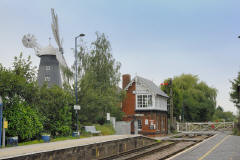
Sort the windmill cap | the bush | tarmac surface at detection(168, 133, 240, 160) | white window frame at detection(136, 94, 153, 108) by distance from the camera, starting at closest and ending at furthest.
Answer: tarmac surface at detection(168, 133, 240, 160) < the bush < white window frame at detection(136, 94, 153, 108) < the windmill cap

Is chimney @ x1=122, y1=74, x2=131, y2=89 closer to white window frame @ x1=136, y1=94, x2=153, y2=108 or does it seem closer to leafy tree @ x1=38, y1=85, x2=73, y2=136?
white window frame @ x1=136, y1=94, x2=153, y2=108

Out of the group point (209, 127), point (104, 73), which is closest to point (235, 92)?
point (209, 127)

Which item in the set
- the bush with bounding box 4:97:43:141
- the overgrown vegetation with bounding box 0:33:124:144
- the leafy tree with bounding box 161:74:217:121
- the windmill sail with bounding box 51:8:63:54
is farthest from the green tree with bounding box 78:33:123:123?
the leafy tree with bounding box 161:74:217:121

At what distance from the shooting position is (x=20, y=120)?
21.0m

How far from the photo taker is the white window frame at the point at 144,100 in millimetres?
47406

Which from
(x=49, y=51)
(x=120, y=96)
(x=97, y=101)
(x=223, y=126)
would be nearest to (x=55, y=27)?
(x=49, y=51)

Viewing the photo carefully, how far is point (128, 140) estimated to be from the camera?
910 inches

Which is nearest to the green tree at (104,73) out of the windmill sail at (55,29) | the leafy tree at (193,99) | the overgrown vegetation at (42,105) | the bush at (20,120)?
the overgrown vegetation at (42,105)

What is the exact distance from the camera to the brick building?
46594 mm

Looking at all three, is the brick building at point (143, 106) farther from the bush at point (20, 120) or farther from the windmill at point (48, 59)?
the bush at point (20, 120)

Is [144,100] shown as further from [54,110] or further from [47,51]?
[54,110]

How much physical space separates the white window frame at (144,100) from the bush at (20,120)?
1051 inches

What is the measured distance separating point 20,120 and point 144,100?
94.5 feet

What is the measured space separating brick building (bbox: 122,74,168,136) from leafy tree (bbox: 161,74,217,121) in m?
20.4
